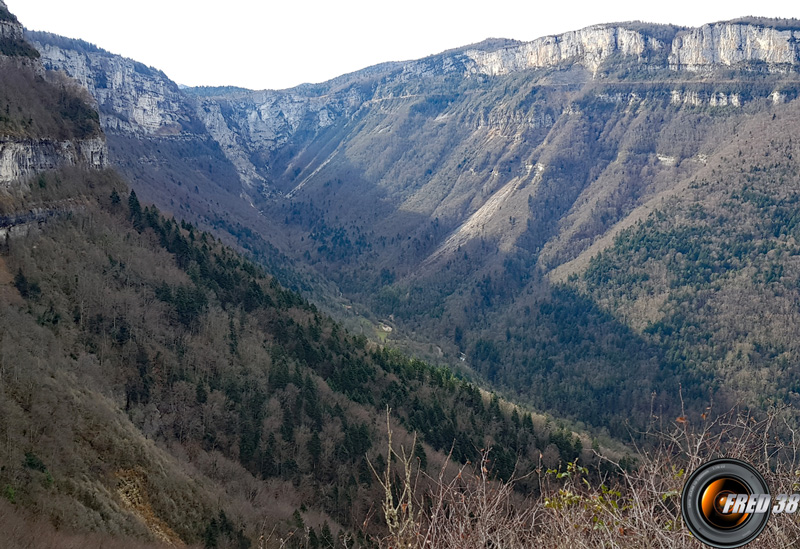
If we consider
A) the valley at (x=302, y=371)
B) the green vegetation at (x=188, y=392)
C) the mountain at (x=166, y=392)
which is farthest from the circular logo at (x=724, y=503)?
the green vegetation at (x=188, y=392)

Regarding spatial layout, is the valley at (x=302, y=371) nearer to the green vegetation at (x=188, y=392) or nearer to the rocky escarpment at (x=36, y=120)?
the green vegetation at (x=188, y=392)

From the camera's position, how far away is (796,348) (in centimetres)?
12356

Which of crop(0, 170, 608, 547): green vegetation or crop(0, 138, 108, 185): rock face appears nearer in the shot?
crop(0, 170, 608, 547): green vegetation

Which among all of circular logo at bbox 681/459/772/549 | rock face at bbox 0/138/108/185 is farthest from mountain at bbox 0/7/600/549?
circular logo at bbox 681/459/772/549

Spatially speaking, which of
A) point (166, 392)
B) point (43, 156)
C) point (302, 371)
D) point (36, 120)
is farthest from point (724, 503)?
point (36, 120)

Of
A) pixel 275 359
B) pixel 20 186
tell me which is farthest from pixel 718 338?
pixel 20 186

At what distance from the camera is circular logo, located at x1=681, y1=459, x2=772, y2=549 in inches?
286

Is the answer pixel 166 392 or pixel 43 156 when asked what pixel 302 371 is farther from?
pixel 43 156

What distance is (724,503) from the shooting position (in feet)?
24.1

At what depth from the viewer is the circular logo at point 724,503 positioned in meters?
7.26

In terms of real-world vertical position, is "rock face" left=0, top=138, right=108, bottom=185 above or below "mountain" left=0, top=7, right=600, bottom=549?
above

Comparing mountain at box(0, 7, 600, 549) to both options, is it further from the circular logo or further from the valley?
the circular logo

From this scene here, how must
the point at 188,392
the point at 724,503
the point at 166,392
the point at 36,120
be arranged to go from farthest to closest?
the point at 36,120, the point at 188,392, the point at 166,392, the point at 724,503

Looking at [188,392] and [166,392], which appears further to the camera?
[188,392]
